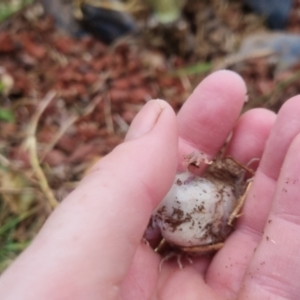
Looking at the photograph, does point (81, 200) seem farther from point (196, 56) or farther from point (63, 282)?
point (196, 56)

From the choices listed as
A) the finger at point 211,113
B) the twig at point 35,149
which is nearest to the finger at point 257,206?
the finger at point 211,113

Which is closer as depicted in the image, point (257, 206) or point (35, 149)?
point (257, 206)

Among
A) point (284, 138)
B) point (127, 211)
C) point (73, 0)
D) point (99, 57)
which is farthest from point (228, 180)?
point (73, 0)

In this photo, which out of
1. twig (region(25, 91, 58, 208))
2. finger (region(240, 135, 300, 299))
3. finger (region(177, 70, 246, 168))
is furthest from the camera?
twig (region(25, 91, 58, 208))

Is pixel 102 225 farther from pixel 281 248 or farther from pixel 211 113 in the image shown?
pixel 211 113

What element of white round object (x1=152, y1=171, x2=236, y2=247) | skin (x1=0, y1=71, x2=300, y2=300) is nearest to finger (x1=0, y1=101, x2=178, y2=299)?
skin (x1=0, y1=71, x2=300, y2=300)

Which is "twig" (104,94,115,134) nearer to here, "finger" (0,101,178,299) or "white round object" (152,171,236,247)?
→ "white round object" (152,171,236,247)

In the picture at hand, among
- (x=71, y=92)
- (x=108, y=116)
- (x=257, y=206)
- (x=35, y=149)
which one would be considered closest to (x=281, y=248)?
(x=257, y=206)

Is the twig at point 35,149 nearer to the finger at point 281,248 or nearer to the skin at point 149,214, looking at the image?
the skin at point 149,214
